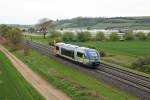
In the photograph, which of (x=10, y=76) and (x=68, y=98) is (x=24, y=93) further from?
(x=10, y=76)

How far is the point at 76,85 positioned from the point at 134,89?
5.85 meters

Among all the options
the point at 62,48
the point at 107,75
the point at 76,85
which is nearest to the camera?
the point at 76,85

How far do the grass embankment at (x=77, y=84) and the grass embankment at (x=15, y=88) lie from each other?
2.94 meters

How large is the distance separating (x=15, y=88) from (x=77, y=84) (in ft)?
20.9

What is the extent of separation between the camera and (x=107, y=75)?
1694 inches

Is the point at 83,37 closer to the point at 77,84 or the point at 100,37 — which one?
the point at 100,37

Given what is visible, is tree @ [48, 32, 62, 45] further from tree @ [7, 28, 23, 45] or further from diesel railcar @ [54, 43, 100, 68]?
diesel railcar @ [54, 43, 100, 68]

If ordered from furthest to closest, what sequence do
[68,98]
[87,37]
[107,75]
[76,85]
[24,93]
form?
[87,37], [107,75], [76,85], [24,93], [68,98]

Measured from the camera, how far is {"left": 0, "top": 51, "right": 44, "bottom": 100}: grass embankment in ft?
103

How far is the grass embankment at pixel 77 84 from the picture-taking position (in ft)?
101

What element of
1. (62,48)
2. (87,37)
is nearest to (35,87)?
(62,48)

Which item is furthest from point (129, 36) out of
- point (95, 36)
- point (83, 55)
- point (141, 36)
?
point (83, 55)

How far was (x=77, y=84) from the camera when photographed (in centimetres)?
3662

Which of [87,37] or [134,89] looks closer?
[134,89]
